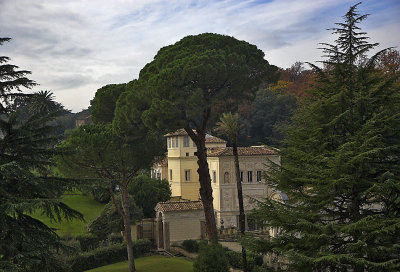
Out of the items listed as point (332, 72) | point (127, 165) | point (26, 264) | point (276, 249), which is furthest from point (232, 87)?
point (26, 264)

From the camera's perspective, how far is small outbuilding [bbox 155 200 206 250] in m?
34.4

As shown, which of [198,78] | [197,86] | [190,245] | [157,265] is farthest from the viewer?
[190,245]

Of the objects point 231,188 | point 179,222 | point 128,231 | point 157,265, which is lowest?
point 157,265

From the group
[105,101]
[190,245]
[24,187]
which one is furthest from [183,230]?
[24,187]

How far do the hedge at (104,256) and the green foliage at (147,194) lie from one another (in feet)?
23.7

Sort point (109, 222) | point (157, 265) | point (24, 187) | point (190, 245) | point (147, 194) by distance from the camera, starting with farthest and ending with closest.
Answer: point (147, 194) → point (109, 222) → point (190, 245) → point (157, 265) → point (24, 187)

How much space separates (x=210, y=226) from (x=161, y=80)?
9.54 m

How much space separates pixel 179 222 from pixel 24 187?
75.4 feet

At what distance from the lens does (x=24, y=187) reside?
41.9 ft

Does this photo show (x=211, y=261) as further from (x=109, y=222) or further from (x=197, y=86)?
(x=109, y=222)

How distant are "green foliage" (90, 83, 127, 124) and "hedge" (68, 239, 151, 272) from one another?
955cm

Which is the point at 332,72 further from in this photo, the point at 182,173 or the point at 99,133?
the point at 182,173

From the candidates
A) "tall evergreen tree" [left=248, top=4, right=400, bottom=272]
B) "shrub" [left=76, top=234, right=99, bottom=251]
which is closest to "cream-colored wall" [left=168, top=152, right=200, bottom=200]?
"shrub" [left=76, top=234, right=99, bottom=251]

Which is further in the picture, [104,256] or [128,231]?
[104,256]
